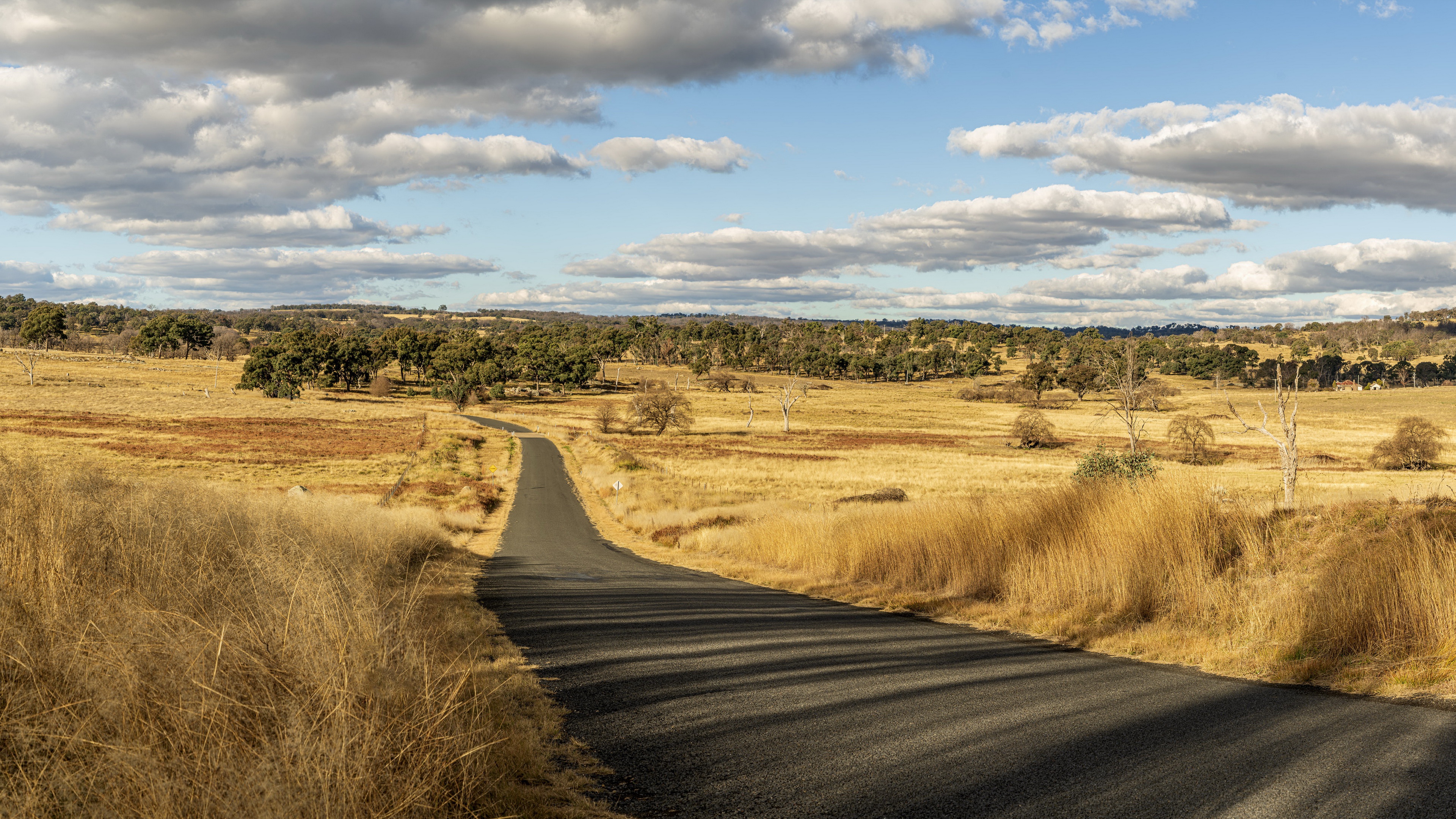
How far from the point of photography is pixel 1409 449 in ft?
185

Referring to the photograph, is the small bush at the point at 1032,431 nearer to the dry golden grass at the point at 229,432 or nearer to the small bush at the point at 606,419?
the small bush at the point at 606,419

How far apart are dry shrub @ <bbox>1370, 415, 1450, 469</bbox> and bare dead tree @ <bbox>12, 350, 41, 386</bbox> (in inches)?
5107

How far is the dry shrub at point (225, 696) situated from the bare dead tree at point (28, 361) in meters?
118

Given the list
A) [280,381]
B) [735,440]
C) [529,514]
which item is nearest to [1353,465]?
[735,440]

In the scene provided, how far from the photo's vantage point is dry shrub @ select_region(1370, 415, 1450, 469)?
56219mm

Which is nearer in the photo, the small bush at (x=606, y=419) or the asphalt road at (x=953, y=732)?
the asphalt road at (x=953, y=732)

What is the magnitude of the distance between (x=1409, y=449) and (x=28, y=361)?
160 m

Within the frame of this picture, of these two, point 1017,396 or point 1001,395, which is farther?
point 1001,395

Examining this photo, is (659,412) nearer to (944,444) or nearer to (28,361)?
(944,444)

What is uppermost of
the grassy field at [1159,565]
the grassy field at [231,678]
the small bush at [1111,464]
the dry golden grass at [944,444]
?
the grassy field at [231,678]

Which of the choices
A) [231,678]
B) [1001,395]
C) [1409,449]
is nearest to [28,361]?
[1001,395]

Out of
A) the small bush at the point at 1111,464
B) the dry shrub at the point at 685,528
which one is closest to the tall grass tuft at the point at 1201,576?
the dry shrub at the point at 685,528

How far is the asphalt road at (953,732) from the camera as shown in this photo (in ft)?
17.0

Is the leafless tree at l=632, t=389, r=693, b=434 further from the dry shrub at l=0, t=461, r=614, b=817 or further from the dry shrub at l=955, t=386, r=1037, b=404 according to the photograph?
the dry shrub at l=0, t=461, r=614, b=817
